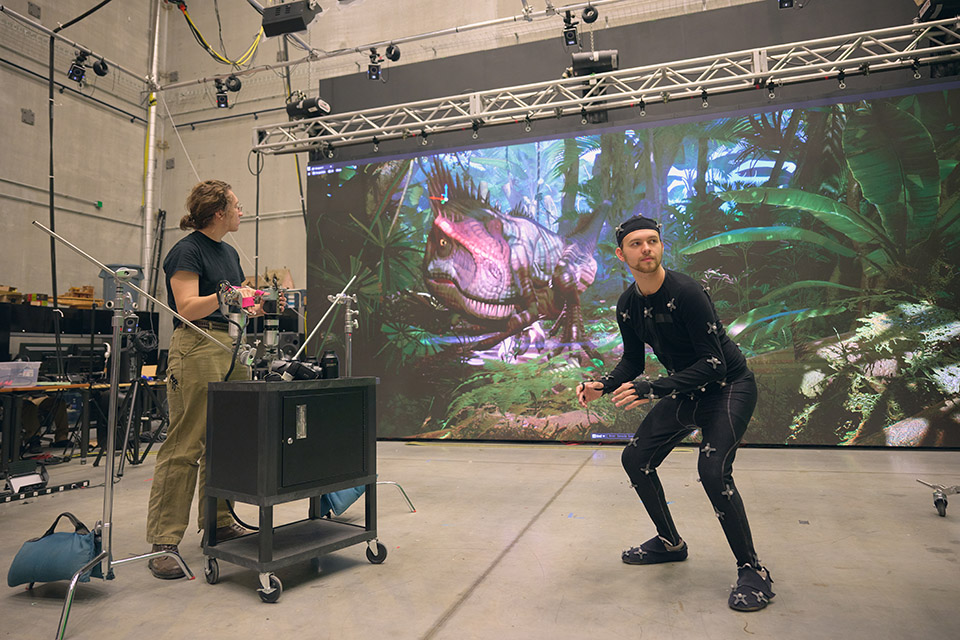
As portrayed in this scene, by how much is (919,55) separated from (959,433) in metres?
3.38

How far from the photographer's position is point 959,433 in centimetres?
552

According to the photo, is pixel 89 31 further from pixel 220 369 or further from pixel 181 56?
pixel 220 369

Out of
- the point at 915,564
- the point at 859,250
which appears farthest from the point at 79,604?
the point at 859,250

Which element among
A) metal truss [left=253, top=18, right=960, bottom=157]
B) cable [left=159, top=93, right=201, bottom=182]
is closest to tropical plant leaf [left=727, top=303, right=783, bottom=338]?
metal truss [left=253, top=18, right=960, bottom=157]

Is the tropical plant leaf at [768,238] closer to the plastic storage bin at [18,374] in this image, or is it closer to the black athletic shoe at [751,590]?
the black athletic shoe at [751,590]

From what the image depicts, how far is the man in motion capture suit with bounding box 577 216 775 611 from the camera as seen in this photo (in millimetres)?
2092

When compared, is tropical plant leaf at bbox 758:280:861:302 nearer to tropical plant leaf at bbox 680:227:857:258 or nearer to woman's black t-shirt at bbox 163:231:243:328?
tropical plant leaf at bbox 680:227:857:258

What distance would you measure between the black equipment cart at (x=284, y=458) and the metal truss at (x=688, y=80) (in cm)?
432

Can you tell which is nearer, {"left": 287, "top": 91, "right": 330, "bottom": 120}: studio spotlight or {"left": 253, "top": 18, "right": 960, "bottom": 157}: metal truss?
{"left": 253, "top": 18, "right": 960, "bottom": 157}: metal truss

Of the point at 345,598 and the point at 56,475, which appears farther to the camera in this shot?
the point at 56,475

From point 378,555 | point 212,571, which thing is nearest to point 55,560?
point 212,571

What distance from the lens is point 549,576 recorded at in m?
2.35


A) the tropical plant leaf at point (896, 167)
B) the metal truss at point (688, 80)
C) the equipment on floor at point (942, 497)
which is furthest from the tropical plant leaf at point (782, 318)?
the equipment on floor at point (942, 497)

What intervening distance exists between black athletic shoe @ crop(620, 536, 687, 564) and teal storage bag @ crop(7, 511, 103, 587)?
2.00 m
